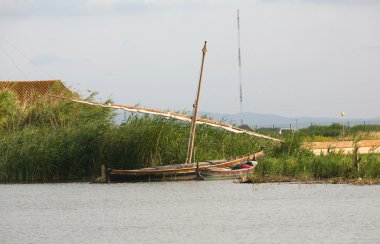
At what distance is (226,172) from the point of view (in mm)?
42000

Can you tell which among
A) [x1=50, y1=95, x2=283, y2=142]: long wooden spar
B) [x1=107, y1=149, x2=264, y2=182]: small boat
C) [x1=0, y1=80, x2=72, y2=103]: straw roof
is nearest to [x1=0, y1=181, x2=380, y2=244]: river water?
[x1=107, y1=149, x2=264, y2=182]: small boat

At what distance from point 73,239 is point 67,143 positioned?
17093 millimetres

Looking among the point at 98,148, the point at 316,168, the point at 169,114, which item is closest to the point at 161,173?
the point at 169,114

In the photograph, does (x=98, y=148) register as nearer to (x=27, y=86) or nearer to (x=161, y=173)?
(x=161, y=173)

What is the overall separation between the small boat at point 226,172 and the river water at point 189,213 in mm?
493

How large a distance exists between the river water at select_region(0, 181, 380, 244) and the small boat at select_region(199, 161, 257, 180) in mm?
493

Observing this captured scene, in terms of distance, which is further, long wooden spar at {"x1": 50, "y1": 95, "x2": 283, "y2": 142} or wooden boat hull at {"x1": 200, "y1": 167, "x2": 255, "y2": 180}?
long wooden spar at {"x1": 50, "y1": 95, "x2": 283, "y2": 142}

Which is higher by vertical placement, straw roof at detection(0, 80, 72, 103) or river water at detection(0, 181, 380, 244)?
straw roof at detection(0, 80, 72, 103)

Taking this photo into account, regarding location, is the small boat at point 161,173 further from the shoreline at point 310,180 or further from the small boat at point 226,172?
the shoreline at point 310,180

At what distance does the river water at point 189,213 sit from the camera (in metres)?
26.9

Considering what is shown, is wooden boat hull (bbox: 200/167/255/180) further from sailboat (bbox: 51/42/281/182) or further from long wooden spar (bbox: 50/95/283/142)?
long wooden spar (bbox: 50/95/283/142)

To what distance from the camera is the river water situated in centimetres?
2694

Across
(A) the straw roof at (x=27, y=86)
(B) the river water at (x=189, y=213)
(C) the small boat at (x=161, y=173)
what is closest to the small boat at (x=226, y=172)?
(C) the small boat at (x=161, y=173)

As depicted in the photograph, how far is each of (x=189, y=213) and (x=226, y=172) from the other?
9.71 meters
